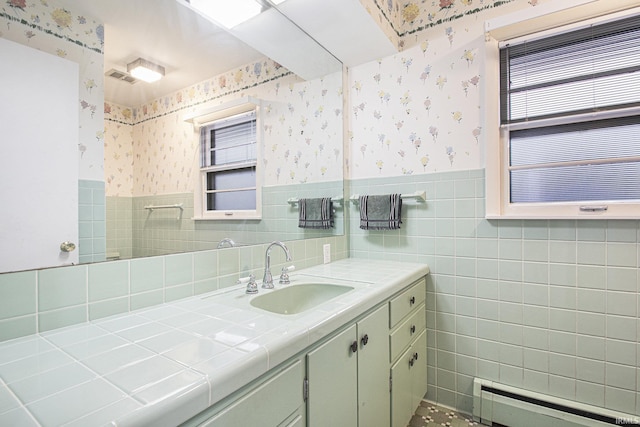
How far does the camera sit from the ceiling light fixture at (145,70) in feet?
3.62

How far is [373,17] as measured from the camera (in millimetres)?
1729

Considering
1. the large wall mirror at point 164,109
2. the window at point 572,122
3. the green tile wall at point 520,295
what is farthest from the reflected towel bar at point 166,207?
the window at point 572,122

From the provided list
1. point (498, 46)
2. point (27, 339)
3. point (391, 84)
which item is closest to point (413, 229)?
point (391, 84)

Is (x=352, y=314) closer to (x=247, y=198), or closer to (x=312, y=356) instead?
(x=312, y=356)

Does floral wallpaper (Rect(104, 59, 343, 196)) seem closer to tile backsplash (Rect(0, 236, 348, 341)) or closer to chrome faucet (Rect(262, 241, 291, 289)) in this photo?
tile backsplash (Rect(0, 236, 348, 341))

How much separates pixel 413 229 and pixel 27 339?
6.05ft

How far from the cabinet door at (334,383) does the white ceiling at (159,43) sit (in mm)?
1088

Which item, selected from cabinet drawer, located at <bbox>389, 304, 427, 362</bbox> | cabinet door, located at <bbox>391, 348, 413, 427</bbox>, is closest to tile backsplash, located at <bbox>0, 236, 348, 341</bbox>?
cabinet drawer, located at <bbox>389, 304, 427, 362</bbox>

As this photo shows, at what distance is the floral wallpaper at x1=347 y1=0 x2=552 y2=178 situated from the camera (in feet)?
5.95

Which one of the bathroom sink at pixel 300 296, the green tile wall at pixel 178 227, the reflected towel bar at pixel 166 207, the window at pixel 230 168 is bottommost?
the bathroom sink at pixel 300 296

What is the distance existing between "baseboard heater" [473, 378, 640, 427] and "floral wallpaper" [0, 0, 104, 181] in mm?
2161

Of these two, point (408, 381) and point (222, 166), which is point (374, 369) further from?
point (222, 166)

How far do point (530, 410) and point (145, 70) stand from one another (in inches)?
94.9

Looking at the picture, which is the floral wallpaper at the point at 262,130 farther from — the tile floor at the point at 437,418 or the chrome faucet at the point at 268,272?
the tile floor at the point at 437,418
